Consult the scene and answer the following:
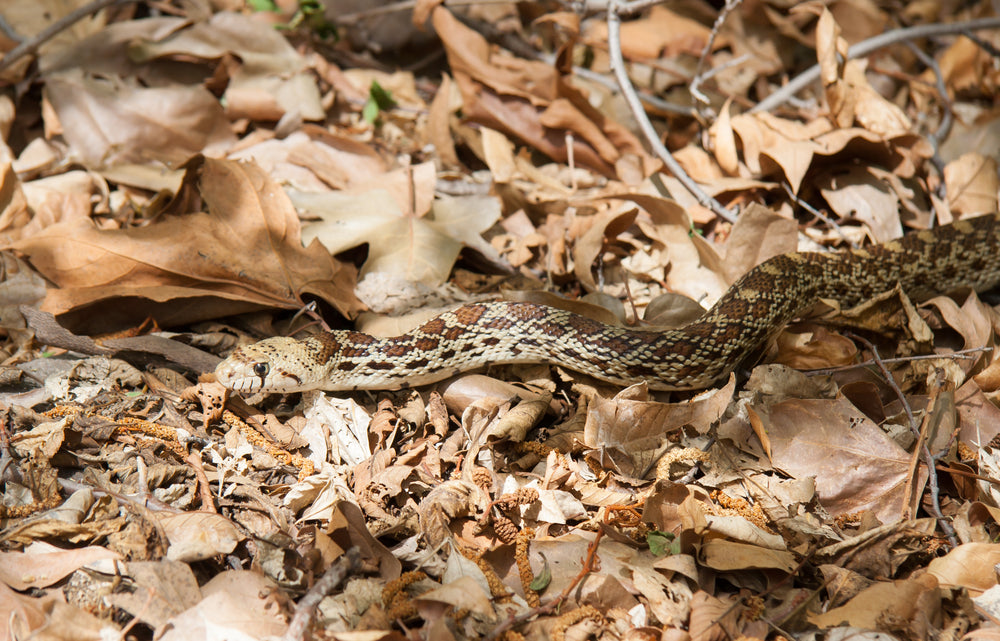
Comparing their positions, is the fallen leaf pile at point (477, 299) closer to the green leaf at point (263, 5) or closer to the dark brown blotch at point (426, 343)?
the green leaf at point (263, 5)

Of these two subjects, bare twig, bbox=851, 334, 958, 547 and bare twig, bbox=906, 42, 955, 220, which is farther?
bare twig, bbox=906, 42, 955, 220

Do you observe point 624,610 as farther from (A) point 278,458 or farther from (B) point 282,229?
(B) point 282,229

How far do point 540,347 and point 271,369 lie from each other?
1812 mm

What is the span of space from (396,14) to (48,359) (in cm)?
486

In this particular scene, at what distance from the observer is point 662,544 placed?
3541mm

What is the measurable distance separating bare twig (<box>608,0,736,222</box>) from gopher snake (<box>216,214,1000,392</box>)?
890 mm

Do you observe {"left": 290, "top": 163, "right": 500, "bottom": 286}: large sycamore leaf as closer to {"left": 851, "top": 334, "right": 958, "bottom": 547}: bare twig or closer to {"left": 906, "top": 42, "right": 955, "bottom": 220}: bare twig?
{"left": 851, "top": 334, "right": 958, "bottom": 547}: bare twig

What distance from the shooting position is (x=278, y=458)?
4.06 meters

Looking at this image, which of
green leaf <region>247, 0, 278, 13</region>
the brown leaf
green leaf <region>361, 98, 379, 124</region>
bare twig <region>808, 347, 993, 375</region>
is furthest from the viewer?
green leaf <region>247, 0, 278, 13</region>

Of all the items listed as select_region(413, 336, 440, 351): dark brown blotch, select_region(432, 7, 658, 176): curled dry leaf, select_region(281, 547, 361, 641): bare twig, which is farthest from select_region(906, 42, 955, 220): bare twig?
select_region(281, 547, 361, 641): bare twig

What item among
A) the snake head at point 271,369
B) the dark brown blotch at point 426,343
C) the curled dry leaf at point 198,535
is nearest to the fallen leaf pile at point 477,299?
the curled dry leaf at point 198,535

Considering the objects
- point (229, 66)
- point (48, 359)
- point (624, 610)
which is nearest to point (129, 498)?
point (48, 359)

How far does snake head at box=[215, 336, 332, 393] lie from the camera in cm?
426

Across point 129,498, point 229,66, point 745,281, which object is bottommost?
point 129,498
